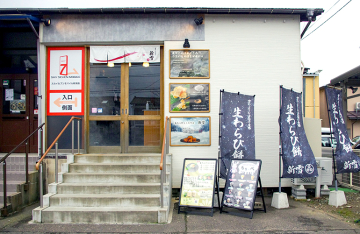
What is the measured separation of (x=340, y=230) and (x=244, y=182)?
1.80 m

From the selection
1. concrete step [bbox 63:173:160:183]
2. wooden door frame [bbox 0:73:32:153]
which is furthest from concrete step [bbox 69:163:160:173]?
wooden door frame [bbox 0:73:32:153]

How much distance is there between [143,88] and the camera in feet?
23.7

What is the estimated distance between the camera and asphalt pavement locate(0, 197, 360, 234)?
457 cm

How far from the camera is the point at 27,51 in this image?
26.1 ft

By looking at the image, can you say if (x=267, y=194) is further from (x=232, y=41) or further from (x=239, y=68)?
(x=232, y=41)

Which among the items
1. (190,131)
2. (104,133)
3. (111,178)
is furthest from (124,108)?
(111,178)

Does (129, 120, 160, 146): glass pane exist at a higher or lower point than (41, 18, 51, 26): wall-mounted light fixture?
lower

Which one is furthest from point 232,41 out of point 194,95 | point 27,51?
point 27,51

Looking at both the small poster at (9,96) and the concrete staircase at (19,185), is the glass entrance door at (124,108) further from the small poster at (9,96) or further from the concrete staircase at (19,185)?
the small poster at (9,96)

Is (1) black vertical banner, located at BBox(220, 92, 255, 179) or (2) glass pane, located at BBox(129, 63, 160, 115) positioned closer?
(1) black vertical banner, located at BBox(220, 92, 255, 179)

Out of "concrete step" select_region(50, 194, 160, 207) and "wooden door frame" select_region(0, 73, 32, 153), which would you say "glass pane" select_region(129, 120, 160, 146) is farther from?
"wooden door frame" select_region(0, 73, 32, 153)

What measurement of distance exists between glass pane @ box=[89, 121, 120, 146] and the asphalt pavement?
2374 mm

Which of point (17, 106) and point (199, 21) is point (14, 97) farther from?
point (199, 21)

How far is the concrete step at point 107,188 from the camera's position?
5453 millimetres
